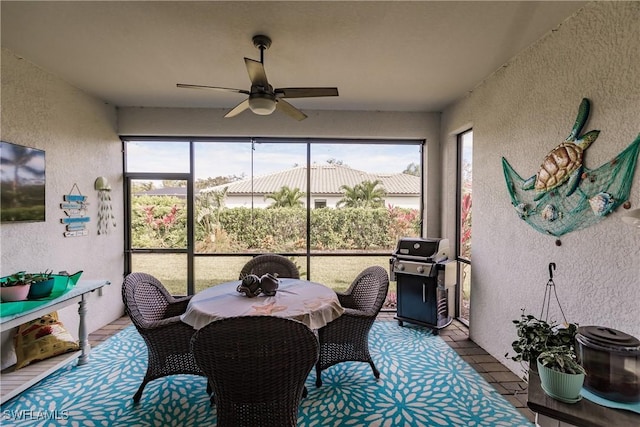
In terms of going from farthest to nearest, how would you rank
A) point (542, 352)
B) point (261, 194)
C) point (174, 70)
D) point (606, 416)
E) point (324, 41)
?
point (261, 194), point (174, 70), point (324, 41), point (542, 352), point (606, 416)

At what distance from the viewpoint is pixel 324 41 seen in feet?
7.83

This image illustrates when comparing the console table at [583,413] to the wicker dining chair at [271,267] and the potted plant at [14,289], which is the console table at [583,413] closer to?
the wicker dining chair at [271,267]

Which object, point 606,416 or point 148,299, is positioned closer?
point 606,416

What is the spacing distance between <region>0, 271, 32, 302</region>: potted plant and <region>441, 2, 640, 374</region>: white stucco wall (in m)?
3.91

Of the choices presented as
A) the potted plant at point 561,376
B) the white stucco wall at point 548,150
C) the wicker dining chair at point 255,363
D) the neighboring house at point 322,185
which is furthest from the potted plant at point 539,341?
the neighboring house at point 322,185

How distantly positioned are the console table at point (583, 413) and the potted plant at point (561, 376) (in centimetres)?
3

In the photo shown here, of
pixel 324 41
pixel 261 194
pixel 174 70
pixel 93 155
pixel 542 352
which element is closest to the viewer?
pixel 542 352

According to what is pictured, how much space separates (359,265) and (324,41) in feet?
9.53

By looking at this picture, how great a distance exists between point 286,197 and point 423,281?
6.77ft

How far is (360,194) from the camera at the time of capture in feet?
14.2

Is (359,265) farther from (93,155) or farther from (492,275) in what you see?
(93,155)

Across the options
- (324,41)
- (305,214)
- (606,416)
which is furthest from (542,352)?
(305,214)

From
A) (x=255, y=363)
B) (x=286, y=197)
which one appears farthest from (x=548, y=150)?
(x=286, y=197)

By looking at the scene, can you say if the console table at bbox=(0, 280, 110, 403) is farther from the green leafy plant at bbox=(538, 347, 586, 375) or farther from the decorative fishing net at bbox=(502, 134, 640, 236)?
the decorative fishing net at bbox=(502, 134, 640, 236)
